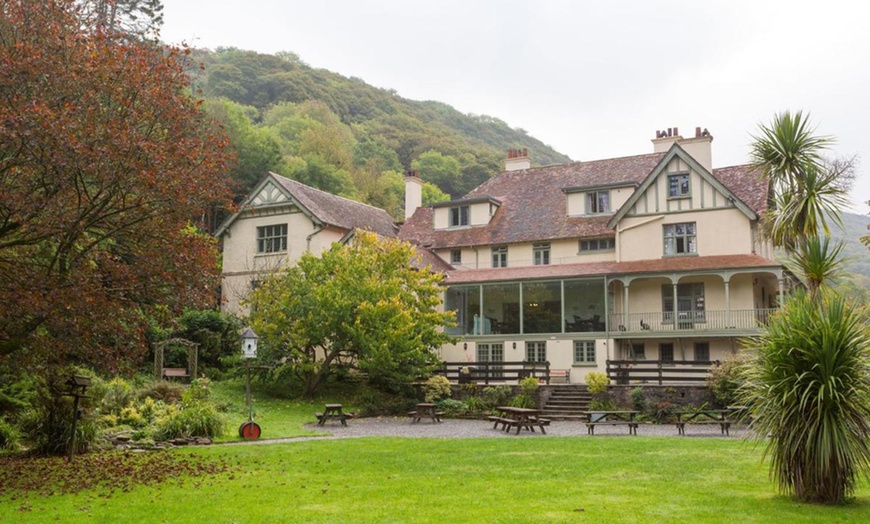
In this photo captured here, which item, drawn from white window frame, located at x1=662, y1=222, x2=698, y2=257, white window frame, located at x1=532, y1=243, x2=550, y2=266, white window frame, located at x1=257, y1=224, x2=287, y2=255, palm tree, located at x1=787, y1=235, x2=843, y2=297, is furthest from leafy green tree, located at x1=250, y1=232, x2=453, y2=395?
palm tree, located at x1=787, y1=235, x2=843, y2=297

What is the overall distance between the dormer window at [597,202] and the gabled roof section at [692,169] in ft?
7.37

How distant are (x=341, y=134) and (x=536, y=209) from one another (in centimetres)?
4191

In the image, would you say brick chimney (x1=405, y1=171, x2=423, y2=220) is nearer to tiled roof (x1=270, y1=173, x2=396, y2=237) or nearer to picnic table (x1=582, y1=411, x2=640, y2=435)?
tiled roof (x1=270, y1=173, x2=396, y2=237)

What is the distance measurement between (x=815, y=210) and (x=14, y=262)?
18.2m

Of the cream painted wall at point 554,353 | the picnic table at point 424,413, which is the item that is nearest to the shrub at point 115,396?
the picnic table at point 424,413

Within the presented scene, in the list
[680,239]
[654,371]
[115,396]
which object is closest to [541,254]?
[680,239]

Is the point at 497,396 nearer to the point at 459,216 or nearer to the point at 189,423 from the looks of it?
the point at 189,423

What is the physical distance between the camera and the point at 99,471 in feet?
47.6

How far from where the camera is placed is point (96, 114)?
43.3 feet

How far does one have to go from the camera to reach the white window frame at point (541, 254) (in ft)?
126

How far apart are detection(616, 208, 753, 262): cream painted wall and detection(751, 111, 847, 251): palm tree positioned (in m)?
13.5

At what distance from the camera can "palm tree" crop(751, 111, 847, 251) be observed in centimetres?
1944

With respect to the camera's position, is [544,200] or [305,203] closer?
[305,203]

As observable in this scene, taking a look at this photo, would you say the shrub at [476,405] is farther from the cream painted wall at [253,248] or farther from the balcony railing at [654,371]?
the cream painted wall at [253,248]
